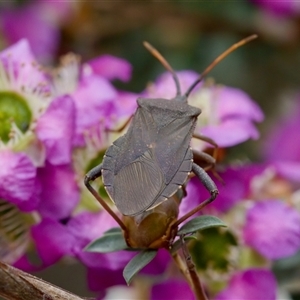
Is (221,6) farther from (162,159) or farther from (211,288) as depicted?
(162,159)

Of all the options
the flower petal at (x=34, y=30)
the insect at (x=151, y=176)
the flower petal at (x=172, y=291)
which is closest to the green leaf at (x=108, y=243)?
the insect at (x=151, y=176)

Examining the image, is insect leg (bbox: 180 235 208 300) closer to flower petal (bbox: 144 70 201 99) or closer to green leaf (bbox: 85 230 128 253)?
green leaf (bbox: 85 230 128 253)

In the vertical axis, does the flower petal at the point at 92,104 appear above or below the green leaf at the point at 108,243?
above

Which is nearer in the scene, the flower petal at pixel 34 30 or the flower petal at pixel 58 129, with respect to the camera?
the flower petal at pixel 58 129

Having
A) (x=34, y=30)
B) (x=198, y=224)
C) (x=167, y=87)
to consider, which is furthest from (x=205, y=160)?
(x=34, y=30)

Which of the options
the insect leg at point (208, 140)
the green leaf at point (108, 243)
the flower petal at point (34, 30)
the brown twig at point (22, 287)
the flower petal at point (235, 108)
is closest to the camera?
the brown twig at point (22, 287)

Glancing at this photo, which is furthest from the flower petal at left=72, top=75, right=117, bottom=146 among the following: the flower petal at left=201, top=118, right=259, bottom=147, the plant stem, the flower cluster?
the plant stem

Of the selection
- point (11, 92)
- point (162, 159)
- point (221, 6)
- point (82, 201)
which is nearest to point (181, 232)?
point (162, 159)

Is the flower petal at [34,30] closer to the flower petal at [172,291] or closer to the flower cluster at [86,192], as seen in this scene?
the flower cluster at [86,192]
